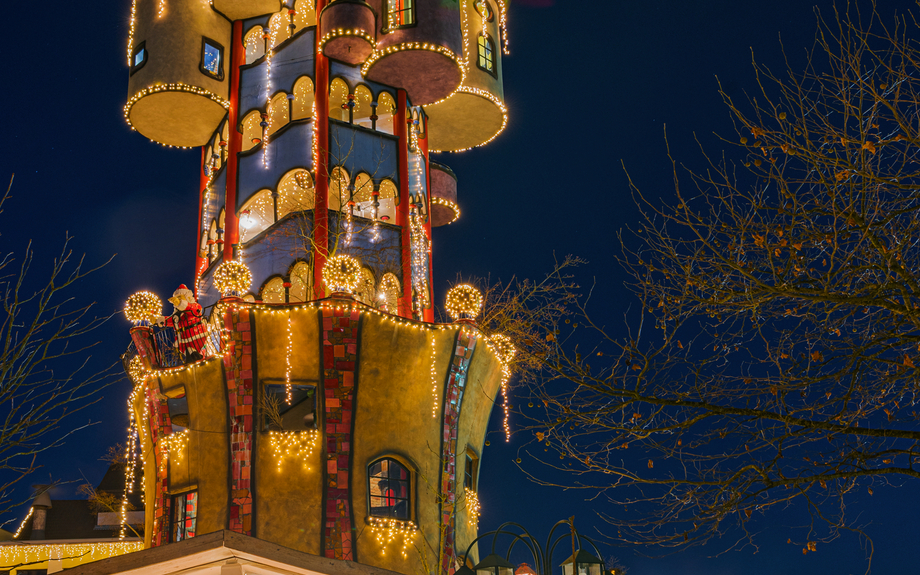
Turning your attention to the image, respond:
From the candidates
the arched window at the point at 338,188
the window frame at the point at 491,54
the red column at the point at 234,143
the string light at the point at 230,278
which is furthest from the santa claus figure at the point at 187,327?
the window frame at the point at 491,54

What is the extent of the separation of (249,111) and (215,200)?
261 cm

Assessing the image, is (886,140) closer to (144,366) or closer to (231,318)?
(231,318)

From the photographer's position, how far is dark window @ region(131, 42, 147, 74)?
2227 centimetres

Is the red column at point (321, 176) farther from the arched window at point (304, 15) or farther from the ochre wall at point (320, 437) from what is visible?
the ochre wall at point (320, 437)

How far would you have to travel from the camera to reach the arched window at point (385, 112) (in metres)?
21.6

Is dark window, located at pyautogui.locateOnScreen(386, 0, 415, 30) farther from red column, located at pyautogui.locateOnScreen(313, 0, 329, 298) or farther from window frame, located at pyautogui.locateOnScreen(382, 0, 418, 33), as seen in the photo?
red column, located at pyautogui.locateOnScreen(313, 0, 329, 298)

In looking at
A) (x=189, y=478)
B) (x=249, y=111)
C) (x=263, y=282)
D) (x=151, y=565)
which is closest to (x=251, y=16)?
(x=249, y=111)

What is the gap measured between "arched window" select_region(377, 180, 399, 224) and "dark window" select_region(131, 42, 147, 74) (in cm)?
748

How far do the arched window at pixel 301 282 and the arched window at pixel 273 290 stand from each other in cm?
25

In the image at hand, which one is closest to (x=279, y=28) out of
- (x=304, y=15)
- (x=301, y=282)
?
(x=304, y=15)

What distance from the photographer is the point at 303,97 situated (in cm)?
2102

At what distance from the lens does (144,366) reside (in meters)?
19.8

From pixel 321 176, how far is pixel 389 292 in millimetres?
3217

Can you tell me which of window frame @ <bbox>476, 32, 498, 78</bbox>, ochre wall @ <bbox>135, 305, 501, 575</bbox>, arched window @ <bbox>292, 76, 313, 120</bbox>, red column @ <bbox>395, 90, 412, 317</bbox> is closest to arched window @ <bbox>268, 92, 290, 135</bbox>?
arched window @ <bbox>292, 76, 313, 120</bbox>
